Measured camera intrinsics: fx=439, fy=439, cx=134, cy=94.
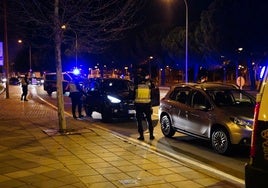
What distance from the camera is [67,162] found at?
8.17 metres

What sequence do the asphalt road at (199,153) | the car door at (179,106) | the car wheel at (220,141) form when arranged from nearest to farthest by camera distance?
the asphalt road at (199,153), the car wheel at (220,141), the car door at (179,106)

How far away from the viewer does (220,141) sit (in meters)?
9.48

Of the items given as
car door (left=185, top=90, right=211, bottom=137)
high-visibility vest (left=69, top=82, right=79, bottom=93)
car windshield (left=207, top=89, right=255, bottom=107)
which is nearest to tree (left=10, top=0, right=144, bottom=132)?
high-visibility vest (left=69, top=82, right=79, bottom=93)

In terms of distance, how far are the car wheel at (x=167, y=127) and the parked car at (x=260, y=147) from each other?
7463 millimetres

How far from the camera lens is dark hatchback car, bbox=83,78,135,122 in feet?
50.8

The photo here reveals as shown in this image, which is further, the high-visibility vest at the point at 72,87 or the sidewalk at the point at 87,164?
the high-visibility vest at the point at 72,87

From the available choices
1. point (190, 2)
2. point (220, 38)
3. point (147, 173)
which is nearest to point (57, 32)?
point (147, 173)

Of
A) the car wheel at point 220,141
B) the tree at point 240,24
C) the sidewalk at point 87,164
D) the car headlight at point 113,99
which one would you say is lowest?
the sidewalk at point 87,164

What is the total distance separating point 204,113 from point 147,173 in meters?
3.11

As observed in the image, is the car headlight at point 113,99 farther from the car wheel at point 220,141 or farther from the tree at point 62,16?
the car wheel at point 220,141

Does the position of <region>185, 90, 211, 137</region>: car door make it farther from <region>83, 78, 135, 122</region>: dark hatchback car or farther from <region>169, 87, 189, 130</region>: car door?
<region>83, 78, 135, 122</region>: dark hatchback car

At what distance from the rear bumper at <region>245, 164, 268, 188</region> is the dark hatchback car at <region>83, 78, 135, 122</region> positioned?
1048 cm

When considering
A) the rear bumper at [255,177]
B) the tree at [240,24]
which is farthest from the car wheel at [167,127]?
the tree at [240,24]

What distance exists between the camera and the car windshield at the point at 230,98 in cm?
1014
